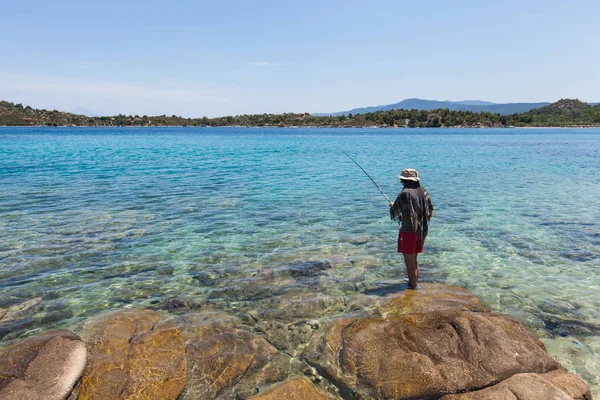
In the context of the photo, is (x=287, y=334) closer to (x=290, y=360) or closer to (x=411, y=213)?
(x=290, y=360)

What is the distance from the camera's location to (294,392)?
5012 millimetres

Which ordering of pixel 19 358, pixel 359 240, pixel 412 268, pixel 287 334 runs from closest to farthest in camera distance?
1. pixel 19 358
2. pixel 287 334
3. pixel 412 268
4. pixel 359 240

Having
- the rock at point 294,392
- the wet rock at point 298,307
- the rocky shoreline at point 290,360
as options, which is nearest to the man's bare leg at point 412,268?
the rocky shoreline at point 290,360

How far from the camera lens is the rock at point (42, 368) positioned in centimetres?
452

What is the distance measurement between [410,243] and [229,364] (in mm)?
4493

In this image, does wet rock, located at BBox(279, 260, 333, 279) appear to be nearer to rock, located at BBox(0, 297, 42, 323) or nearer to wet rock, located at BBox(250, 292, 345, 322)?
wet rock, located at BBox(250, 292, 345, 322)

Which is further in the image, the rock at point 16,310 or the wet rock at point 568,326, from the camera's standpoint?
the rock at point 16,310

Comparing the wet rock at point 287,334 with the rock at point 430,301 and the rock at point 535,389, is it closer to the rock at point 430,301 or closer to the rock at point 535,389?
the rock at point 430,301

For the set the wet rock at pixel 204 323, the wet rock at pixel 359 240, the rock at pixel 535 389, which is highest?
the rock at pixel 535 389

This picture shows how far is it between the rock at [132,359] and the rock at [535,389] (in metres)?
3.72

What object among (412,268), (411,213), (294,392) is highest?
(411,213)

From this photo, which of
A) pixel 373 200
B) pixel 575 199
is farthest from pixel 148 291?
pixel 575 199

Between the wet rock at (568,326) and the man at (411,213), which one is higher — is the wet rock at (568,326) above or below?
below

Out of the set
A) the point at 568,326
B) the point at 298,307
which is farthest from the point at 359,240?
the point at 568,326
